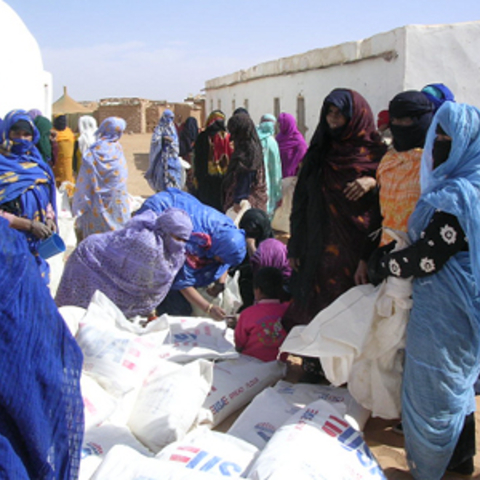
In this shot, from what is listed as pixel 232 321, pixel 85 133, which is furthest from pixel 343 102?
pixel 85 133

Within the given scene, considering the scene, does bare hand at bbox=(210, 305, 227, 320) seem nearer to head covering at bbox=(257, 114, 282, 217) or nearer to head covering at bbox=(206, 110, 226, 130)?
head covering at bbox=(257, 114, 282, 217)

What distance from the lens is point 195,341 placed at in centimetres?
344

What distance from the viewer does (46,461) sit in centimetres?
137

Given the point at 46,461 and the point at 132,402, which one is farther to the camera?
the point at 132,402

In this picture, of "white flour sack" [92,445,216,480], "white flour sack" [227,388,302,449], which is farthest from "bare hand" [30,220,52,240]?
"white flour sack" [92,445,216,480]

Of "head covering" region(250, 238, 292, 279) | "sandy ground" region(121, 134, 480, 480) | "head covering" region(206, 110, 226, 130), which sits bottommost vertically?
"sandy ground" region(121, 134, 480, 480)

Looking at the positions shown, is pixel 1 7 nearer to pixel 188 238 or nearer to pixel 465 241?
pixel 188 238

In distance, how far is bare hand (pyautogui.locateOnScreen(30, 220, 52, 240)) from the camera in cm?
330

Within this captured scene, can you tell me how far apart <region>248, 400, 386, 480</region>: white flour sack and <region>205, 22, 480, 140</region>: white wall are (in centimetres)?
568

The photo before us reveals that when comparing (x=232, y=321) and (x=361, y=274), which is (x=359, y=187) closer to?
(x=361, y=274)

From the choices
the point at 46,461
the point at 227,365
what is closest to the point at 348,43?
the point at 227,365

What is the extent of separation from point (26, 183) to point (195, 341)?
133 centimetres

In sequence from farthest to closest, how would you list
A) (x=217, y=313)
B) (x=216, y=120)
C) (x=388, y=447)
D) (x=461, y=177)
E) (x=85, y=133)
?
1. (x=85, y=133)
2. (x=216, y=120)
3. (x=217, y=313)
4. (x=388, y=447)
5. (x=461, y=177)

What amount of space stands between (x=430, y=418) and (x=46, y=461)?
5.24 ft
